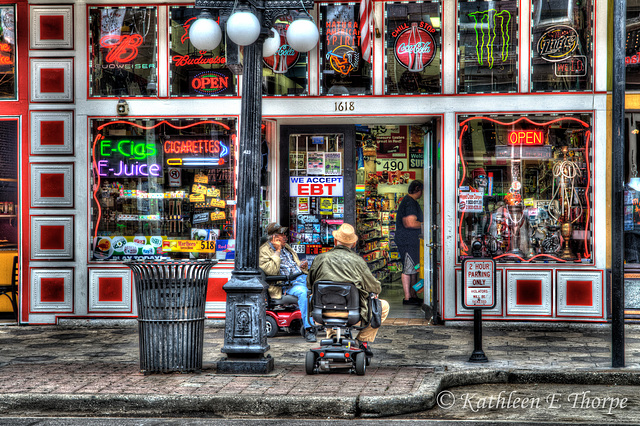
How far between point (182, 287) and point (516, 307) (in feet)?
17.7

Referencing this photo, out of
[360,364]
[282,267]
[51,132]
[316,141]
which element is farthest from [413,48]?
[51,132]

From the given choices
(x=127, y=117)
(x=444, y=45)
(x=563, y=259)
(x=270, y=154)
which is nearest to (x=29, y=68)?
(x=127, y=117)

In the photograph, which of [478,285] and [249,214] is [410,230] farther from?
[249,214]

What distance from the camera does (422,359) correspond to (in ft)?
26.3

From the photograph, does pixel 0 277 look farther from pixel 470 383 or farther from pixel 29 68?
pixel 470 383

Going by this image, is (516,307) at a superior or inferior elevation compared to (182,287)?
inferior

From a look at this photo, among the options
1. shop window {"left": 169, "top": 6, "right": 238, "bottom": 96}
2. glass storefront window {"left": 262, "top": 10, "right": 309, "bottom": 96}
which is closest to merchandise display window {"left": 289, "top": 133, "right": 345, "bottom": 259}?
glass storefront window {"left": 262, "top": 10, "right": 309, "bottom": 96}

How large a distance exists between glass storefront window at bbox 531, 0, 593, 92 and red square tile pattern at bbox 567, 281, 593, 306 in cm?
291

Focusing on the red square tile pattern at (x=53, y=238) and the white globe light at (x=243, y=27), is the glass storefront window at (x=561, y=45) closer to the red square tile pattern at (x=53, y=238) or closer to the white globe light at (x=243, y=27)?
the white globe light at (x=243, y=27)

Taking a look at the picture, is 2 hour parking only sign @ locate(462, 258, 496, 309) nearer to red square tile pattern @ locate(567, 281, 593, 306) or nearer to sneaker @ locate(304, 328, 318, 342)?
sneaker @ locate(304, 328, 318, 342)

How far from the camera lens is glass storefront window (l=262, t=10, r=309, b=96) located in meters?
10.5

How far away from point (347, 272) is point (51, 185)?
224 inches

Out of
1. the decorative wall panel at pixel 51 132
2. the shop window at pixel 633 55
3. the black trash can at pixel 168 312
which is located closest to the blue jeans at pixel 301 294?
the black trash can at pixel 168 312

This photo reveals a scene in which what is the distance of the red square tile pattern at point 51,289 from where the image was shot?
10539mm
